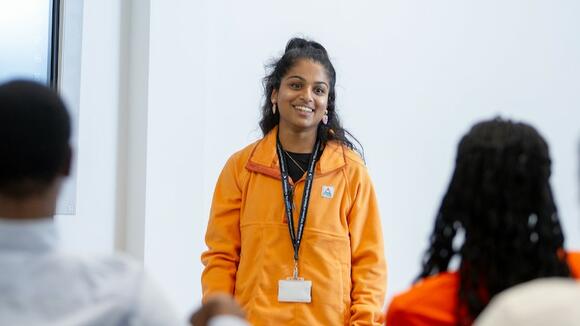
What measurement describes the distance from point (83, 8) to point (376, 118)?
173 centimetres

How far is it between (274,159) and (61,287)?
68.4 inches

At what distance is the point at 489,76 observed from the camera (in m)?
4.69

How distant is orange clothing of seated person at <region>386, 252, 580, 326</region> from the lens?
5.29ft

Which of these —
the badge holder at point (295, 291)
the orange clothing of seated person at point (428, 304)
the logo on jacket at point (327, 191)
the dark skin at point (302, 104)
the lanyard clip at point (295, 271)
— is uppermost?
the dark skin at point (302, 104)

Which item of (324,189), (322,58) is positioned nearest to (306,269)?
(324,189)

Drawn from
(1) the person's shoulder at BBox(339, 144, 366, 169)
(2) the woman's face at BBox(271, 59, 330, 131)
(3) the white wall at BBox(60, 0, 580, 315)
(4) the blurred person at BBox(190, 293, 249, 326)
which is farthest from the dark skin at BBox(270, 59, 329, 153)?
(4) the blurred person at BBox(190, 293, 249, 326)

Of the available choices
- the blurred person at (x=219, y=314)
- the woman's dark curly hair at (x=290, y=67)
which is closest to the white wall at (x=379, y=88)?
the woman's dark curly hair at (x=290, y=67)

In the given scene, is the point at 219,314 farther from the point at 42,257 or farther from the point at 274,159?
the point at 274,159

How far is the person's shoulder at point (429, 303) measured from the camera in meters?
1.61

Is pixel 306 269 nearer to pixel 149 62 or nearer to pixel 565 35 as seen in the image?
pixel 149 62

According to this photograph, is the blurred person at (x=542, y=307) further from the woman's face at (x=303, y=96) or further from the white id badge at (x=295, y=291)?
the woman's face at (x=303, y=96)

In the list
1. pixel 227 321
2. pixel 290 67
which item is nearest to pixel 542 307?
pixel 227 321

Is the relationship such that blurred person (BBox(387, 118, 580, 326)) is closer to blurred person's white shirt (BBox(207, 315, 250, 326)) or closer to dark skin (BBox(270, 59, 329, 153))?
blurred person's white shirt (BBox(207, 315, 250, 326))

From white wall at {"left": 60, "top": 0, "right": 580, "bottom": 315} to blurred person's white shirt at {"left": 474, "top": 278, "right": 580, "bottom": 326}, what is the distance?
330 cm
